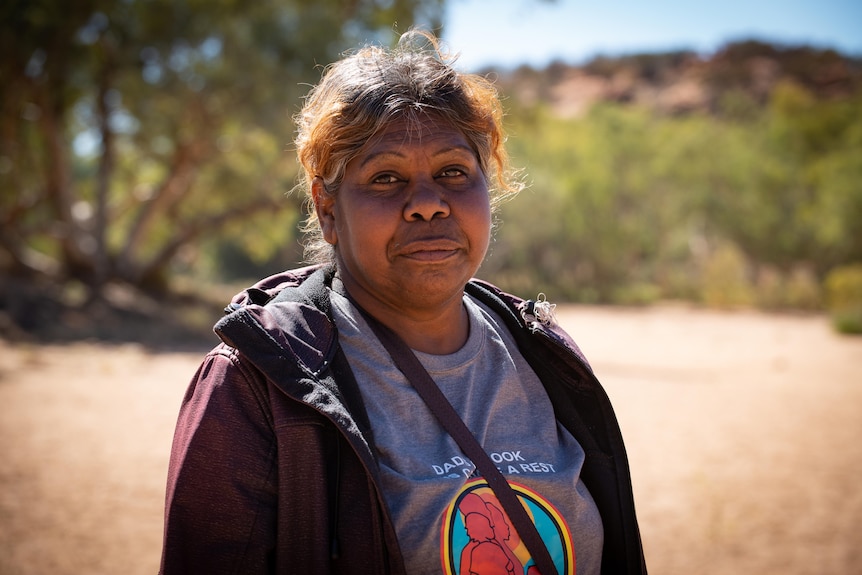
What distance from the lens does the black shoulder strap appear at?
150 centimetres

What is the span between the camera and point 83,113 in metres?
17.0

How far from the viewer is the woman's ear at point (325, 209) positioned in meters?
1.79

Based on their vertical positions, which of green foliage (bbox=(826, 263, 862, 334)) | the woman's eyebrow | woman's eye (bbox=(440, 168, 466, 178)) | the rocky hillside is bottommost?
woman's eye (bbox=(440, 168, 466, 178))

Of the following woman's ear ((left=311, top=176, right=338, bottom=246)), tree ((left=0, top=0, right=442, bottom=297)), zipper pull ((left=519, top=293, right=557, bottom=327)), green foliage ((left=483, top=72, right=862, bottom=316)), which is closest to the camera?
woman's ear ((left=311, top=176, right=338, bottom=246))

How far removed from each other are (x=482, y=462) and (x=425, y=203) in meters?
0.61

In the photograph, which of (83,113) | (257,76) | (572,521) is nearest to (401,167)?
(572,521)

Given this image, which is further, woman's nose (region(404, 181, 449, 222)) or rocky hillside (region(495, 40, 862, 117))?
rocky hillside (region(495, 40, 862, 117))

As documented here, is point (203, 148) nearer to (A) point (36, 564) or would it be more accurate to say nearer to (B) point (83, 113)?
(B) point (83, 113)

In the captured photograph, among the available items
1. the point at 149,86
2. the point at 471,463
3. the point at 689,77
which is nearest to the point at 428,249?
the point at 471,463

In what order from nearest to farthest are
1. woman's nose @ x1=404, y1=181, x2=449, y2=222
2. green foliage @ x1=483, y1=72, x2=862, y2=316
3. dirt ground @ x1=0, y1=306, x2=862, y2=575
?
woman's nose @ x1=404, y1=181, x2=449, y2=222, dirt ground @ x1=0, y1=306, x2=862, y2=575, green foliage @ x1=483, y1=72, x2=862, y2=316

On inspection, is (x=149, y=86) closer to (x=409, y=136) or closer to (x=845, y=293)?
(x=409, y=136)

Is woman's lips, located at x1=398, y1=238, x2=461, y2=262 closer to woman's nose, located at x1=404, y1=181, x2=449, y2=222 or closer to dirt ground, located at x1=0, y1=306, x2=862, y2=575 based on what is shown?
woman's nose, located at x1=404, y1=181, x2=449, y2=222

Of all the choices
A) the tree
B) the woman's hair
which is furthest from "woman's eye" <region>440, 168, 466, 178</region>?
the tree

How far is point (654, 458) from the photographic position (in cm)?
629
